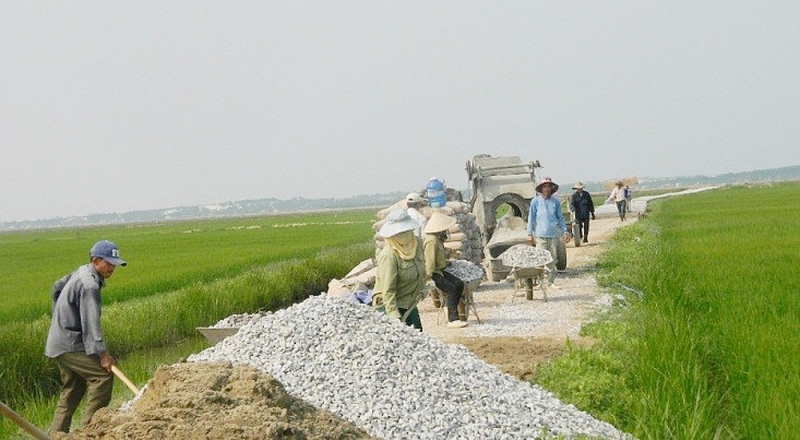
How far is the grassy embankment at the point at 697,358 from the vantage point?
4.62 m

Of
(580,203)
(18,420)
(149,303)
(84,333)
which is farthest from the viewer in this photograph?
(580,203)

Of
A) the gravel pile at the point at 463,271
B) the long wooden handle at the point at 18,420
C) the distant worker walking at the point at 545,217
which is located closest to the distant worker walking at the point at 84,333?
the long wooden handle at the point at 18,420

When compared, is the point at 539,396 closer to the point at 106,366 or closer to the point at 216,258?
the point at 106,366

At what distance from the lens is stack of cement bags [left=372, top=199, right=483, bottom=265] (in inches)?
A: 486

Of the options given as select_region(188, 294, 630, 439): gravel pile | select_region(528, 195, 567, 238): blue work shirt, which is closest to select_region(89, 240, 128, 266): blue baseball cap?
select_region(188, 294, 630, 439): gravel pile

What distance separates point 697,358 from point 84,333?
441cm

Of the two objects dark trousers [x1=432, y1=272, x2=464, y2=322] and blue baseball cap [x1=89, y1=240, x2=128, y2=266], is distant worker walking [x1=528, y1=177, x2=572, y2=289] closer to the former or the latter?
dark trousers [x1=432, y1=272, x2=464, y2=322]

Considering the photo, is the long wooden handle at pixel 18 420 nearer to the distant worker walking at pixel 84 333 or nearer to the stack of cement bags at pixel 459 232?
the distant worker walking at pixel 84 333

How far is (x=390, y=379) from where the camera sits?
18.4 feet

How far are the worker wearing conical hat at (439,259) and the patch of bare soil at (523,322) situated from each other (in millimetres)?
495

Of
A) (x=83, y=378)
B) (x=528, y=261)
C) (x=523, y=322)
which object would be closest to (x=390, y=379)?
(x=83, y=378)

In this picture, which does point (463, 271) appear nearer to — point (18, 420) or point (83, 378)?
point (83, 378)

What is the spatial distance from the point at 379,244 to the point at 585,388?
6769 millimetres

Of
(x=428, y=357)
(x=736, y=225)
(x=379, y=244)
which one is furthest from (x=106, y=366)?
→ (x=736, y=225)
